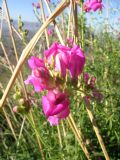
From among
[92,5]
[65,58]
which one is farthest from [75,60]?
[92,5]

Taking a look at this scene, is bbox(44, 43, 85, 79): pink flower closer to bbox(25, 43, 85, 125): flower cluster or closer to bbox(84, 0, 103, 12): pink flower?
bbox(25, 43, 85, 125): flower cluster

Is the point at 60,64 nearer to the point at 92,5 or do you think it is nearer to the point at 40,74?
the point at 40,74

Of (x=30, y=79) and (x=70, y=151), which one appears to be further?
(x=70, y=151)

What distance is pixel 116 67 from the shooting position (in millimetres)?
3070

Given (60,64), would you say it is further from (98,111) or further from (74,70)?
(98,111)

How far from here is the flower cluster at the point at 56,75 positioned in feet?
1.59

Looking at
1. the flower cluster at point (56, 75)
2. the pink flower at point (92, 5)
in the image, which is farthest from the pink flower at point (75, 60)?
the pink flower at point (92, 5)

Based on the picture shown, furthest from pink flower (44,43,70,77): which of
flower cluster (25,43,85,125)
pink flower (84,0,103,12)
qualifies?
pink flower (84,0,103,12)

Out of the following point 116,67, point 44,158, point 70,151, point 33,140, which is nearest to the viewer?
point 70,151

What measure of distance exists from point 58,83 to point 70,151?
3.14 feet

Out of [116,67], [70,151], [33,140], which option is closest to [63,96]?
[70,151]

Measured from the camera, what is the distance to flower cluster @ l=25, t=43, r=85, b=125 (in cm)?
48

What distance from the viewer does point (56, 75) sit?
19.7 inches

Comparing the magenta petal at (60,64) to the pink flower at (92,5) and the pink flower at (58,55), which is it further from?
the pink flower at (92,5)
